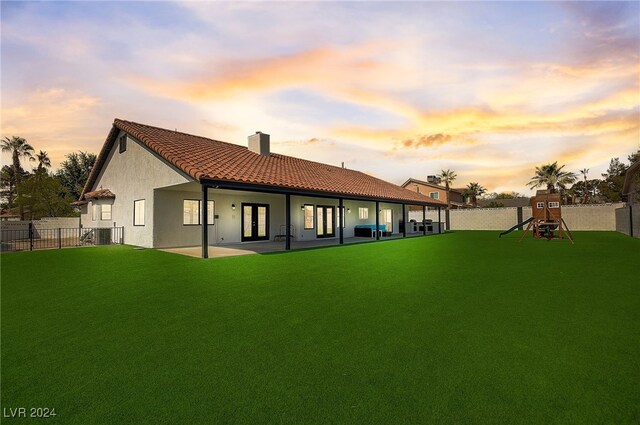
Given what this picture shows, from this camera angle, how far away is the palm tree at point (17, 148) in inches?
1398

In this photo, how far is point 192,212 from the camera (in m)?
14.8

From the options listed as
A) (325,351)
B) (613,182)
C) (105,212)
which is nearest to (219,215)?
(105,212)

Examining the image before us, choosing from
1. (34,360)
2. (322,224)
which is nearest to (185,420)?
(34,360)

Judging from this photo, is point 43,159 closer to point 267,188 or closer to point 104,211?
point 104,211

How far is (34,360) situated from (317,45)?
11168mm

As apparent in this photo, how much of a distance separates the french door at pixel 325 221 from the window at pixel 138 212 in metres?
9.05

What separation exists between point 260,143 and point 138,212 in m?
7.45

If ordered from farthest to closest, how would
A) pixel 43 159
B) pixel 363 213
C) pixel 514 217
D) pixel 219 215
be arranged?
pixel 43 159 → pixel 514 217 → pixel 363 213 → pixel 219 215

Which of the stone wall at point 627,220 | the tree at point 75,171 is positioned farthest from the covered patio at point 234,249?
the tree at point 75,171

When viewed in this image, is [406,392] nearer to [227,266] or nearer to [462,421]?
[462,421]

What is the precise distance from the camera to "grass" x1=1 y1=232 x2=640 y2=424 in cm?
233

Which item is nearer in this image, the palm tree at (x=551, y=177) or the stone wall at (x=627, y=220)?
the stone wall at (x=627, y=220)

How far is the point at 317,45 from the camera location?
11141 millimetres

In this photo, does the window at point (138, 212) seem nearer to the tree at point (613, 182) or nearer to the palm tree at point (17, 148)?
the palm tree at point (17, 148)
